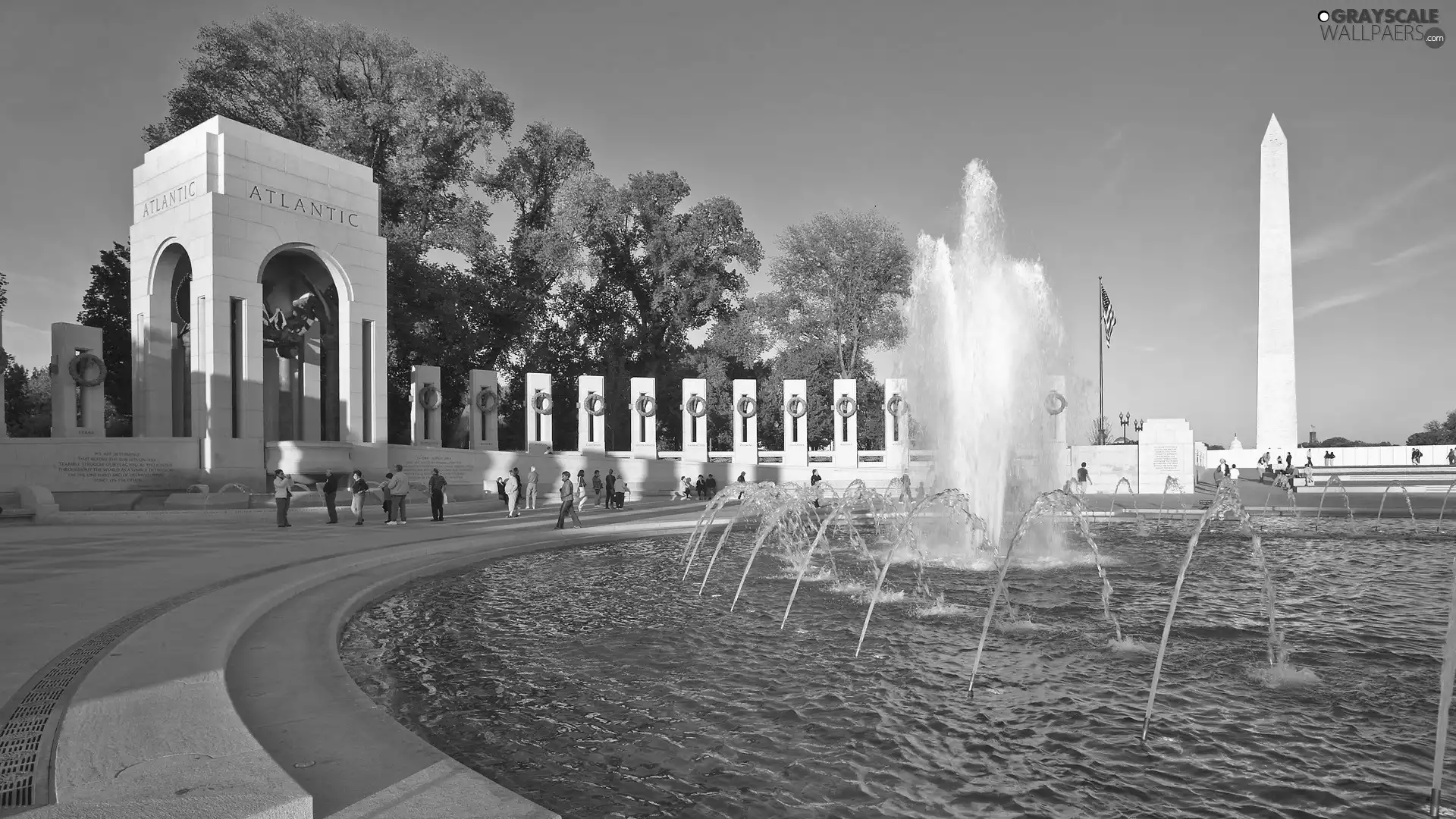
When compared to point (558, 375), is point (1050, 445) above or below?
below

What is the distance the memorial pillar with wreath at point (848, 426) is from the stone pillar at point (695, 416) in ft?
20.2

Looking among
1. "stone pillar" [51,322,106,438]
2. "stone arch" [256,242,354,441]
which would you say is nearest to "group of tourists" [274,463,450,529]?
"stone arch" [256,242,354,441]

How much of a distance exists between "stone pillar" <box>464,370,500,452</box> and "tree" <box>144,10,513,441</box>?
563cm

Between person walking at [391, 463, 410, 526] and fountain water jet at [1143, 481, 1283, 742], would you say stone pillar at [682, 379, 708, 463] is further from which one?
fountain water jet at [1143, 481, 1283, 742]

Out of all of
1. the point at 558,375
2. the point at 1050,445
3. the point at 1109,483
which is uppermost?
the point at 558,375

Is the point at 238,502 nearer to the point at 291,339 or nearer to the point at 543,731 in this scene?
the point at 291,339

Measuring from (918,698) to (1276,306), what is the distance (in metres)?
41.3

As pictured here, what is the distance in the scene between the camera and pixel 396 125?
3938 centimetres

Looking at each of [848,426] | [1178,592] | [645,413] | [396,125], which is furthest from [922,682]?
[396,125]

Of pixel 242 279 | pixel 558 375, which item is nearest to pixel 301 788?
pixel 242 279

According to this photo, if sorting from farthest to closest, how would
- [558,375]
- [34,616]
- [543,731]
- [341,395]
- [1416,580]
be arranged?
[558,375]
[341,395]
[1416,580]
[34,616]
[543,731]

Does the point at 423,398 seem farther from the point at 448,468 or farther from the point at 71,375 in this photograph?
the point at 71,375

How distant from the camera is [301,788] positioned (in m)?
3.70

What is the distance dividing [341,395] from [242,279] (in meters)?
5.00
